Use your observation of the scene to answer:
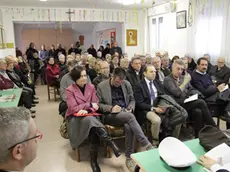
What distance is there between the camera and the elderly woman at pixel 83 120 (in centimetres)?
244

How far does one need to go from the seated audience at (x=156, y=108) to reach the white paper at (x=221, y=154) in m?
1.24

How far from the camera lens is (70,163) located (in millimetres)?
2600

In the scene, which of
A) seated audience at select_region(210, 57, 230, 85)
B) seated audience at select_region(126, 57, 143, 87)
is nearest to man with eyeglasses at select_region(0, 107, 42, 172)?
seated audience at select_region(126, 57, 143, 87)

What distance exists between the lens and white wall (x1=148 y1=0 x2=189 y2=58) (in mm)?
6156

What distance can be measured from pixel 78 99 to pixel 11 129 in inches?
73.2

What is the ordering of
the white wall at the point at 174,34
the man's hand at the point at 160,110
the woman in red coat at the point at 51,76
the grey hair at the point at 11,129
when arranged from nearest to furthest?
1. the grey hair at the point at 11,129
2. the man's hand at the point at 160,110
3. the woman in red coat at the point at 51,76
4. the white wall at the point at 174,34

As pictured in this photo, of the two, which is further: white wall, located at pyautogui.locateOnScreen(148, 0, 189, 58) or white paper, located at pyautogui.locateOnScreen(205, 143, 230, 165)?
white wall, located at pyautogui.locateOnScreen(148, 0, 189, 58)

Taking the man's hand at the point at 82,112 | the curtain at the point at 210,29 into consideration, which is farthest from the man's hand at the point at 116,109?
the curtain at the point at 210,29

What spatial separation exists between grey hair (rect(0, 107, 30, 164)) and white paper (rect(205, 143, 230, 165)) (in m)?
1.17

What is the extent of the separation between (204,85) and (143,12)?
573cm

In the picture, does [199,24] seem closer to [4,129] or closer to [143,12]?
[143,12]

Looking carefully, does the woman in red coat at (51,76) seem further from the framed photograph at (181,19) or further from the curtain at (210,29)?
the framed photograph at (181,19)

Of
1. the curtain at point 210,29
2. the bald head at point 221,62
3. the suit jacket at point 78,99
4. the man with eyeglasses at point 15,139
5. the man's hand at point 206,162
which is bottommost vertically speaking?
the man's hand at point 206,162

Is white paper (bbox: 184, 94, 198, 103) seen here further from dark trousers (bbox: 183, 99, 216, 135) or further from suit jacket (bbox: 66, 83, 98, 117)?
suit jacket (bbox: 66, 83, 98, 117)
